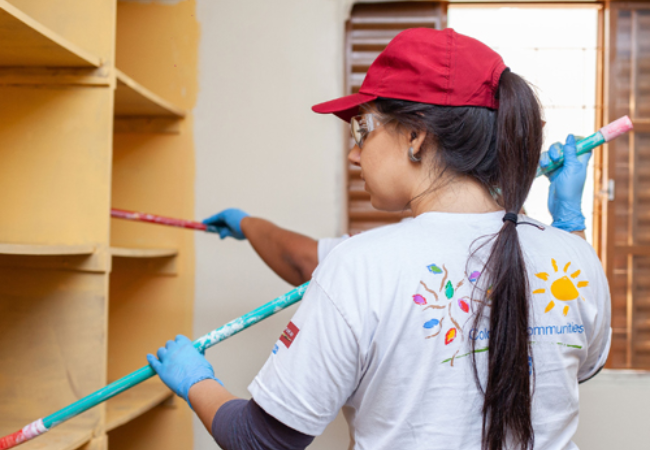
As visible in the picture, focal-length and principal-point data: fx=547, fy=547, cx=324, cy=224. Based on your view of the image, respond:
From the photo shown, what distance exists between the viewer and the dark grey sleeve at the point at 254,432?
69 cm

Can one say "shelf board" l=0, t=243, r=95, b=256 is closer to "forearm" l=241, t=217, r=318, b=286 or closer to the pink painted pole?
the pink painted pole

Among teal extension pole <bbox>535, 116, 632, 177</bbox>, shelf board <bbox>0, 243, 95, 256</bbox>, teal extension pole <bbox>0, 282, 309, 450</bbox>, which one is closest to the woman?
teal extension pole <bbox>0, 282, 309, 450</bbox>

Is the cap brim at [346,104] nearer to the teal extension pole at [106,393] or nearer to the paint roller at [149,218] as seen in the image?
the teal extension pole at [106,393]

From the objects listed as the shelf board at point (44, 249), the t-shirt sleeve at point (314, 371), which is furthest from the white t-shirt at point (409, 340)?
the shelf board at point (44, 249)

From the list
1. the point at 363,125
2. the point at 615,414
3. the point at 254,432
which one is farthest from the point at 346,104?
the point at 615,414

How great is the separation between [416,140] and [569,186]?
0.53 m

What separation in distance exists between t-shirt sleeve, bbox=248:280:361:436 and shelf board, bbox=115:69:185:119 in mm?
895

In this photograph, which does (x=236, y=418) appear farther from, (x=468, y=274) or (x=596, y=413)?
(x=596, y=413)

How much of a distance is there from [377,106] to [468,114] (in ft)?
0.45

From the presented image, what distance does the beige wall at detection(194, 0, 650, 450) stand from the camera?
1.69 metres

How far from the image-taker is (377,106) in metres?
0.81

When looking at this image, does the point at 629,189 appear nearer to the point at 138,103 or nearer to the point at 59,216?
the point at 138,103

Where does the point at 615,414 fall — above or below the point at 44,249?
below

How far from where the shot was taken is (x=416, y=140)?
2.51ft
